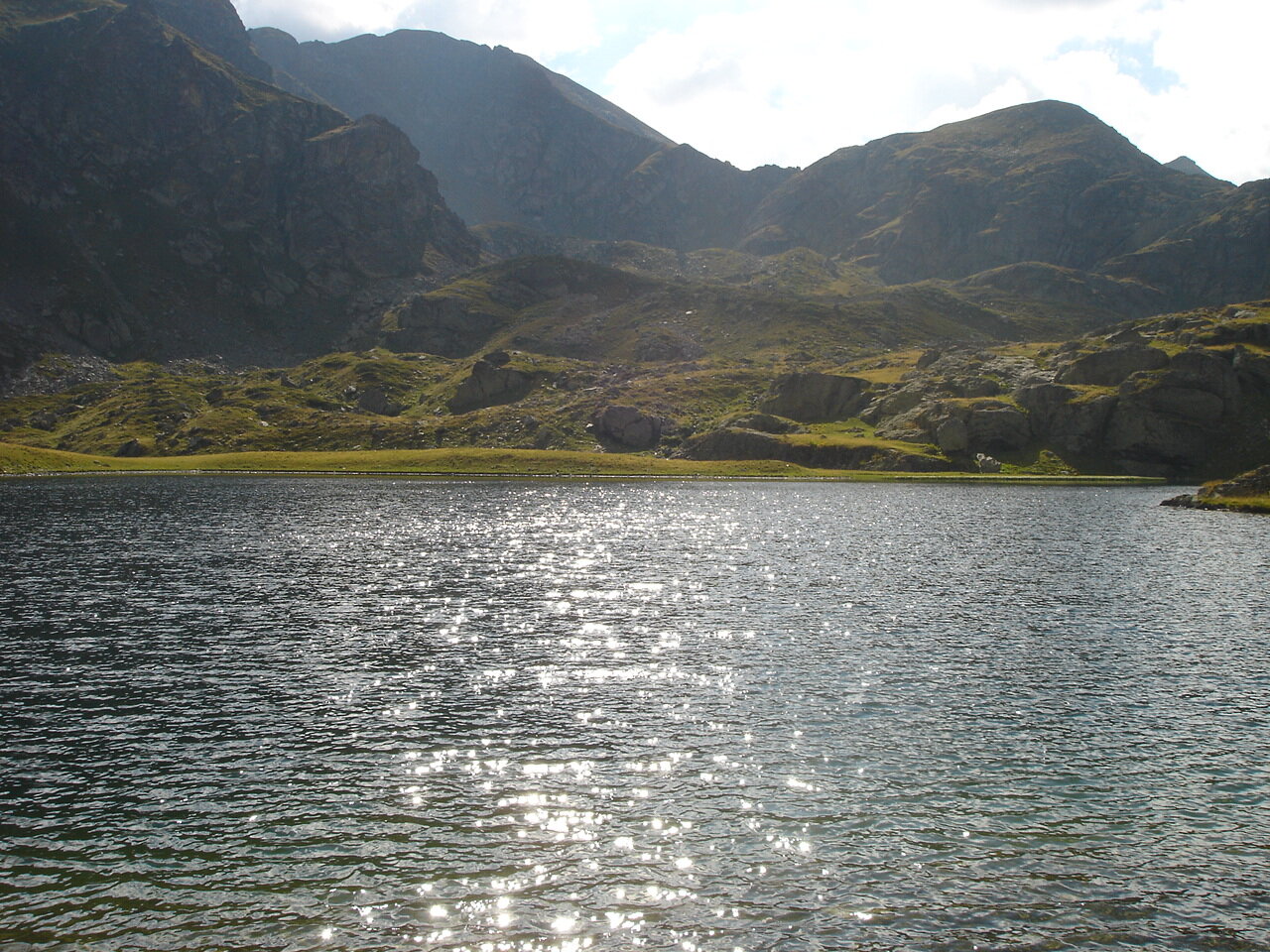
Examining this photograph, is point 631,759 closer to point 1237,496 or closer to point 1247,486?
point 1237,496

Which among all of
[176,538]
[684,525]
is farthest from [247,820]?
[684,525]

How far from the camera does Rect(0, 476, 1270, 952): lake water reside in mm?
20250

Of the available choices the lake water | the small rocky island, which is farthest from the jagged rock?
the lake water

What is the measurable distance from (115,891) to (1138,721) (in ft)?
119

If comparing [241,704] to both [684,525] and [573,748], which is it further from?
[684,525]

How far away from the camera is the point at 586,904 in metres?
20.4

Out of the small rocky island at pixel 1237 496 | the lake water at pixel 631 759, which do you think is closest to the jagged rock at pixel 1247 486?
the small rocky island at pixel 1237 496

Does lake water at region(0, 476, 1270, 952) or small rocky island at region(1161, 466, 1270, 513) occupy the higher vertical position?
small rocky island at region(1161, 466, 1270, 513)

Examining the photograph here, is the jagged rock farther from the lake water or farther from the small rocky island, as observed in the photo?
the lake water

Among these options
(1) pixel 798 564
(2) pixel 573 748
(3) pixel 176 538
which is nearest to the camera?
(2) pixel 573 748

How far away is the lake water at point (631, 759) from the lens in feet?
66.4

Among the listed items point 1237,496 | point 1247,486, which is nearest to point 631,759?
point 1237,496

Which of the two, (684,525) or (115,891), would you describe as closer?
(115,891)

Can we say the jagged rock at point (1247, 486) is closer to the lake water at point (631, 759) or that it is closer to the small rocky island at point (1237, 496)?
the small rocky island at point (1237, 496)
